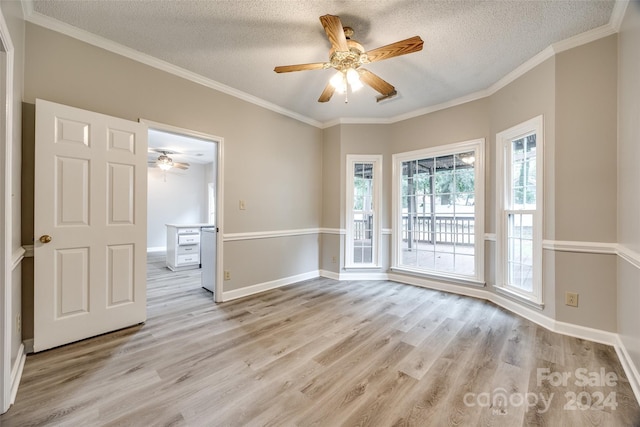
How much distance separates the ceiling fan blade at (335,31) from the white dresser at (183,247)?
4.10 meters

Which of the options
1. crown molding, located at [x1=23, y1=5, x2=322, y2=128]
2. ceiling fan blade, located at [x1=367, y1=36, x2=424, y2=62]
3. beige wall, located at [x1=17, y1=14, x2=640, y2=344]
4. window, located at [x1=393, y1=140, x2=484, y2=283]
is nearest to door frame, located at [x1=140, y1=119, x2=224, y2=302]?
beige wall, located at [x1=17, y1=14, x2=640, y2=344]

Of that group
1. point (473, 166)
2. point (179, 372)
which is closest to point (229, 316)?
point (179, 372)

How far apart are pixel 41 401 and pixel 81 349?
63cm

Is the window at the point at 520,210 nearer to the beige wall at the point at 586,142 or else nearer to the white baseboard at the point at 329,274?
the beige wall at the point at 586,142

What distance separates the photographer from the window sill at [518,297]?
262 cm

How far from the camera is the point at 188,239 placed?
5176 millimetres

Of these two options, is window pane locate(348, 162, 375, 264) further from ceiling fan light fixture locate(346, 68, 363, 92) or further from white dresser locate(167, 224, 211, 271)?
white dresser locate(167, 224, 211, 271)

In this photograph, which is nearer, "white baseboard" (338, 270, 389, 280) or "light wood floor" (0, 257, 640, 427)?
"light wood floor" (0, 257, 640, 427)

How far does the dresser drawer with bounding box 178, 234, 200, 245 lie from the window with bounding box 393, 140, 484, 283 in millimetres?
3911

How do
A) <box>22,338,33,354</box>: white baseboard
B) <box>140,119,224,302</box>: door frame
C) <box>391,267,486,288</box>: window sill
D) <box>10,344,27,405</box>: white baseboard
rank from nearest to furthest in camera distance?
<box>10,344,27,405</box>: white baseboard
<box>22,338,33,354</box>: white baseboard
<box>140,119,224,302</box>: door frame
<box>391,267,486,288</box>: window sill

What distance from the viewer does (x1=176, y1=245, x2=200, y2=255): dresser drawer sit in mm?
5045

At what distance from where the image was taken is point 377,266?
13.9 ft

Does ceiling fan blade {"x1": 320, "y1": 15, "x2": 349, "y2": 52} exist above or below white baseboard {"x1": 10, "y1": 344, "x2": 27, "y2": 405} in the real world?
above

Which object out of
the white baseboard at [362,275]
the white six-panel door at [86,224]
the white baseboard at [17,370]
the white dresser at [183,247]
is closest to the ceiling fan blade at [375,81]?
the white six-panel door at [86,224]
